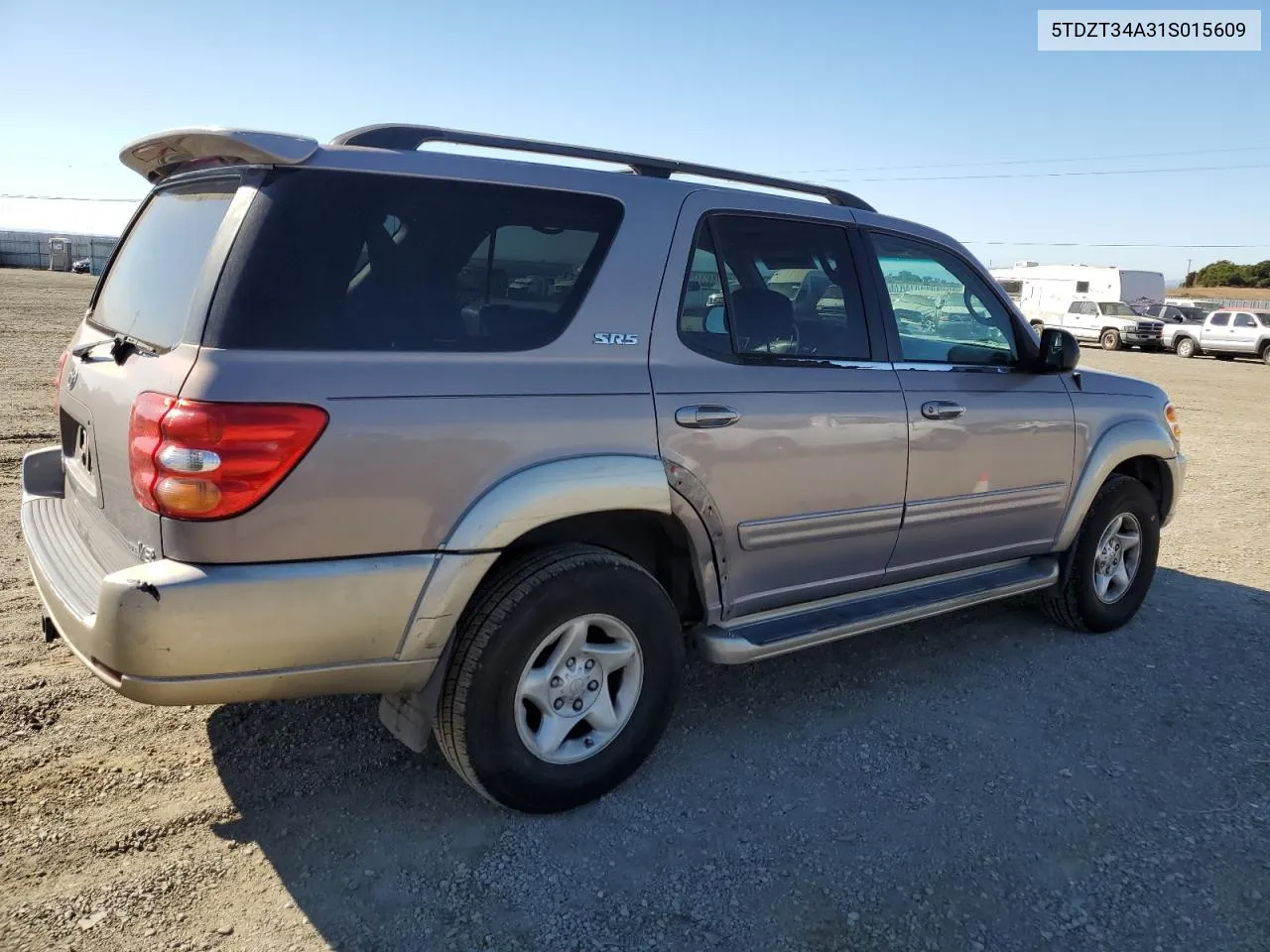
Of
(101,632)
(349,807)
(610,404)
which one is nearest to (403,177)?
(610,404)

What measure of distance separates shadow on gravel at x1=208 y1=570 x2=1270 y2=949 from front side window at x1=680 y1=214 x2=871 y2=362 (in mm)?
1425

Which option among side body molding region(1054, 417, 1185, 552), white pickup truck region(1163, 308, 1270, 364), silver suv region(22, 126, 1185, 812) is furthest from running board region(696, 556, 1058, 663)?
white pickup truck region(1163, 308, 1270, 364)

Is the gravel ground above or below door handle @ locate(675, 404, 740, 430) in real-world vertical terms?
below

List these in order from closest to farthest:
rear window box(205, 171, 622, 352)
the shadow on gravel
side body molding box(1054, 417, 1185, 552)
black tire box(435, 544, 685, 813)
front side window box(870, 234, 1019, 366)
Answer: rear window box(205, 171, 622, 352), the shadow on gravel, black tire box(435, 544, 685, 813), front side window box(870, 234, 1019, 366), side body molding box(1054, 417, 1185, 552)

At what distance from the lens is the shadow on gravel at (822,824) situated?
249cm

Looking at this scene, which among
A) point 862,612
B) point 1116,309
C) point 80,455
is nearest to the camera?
point 80,455

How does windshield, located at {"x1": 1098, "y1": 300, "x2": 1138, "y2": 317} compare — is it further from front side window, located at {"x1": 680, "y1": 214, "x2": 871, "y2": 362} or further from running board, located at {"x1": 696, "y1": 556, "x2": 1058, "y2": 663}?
front side window, located at {"x1": 680, "y1": 214, "x2": 871, "y2": 362}

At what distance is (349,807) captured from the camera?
9.49 feet

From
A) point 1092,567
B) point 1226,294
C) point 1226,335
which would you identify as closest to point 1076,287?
point 1226,335

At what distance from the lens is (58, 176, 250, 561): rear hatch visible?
7.85 feet

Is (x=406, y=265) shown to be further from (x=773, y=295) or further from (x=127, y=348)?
(x=773, y=295)

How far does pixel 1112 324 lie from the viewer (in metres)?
30.7

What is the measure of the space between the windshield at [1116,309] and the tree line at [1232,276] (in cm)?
4432

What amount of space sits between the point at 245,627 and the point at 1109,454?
3.92 metres
